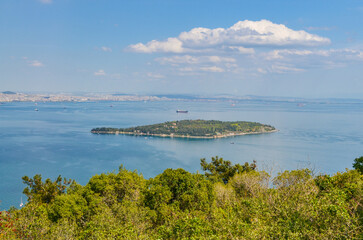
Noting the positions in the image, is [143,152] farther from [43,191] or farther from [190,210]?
[190,210]

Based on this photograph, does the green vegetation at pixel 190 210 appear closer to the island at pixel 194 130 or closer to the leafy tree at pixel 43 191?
the leafy tree at pixel 43 191

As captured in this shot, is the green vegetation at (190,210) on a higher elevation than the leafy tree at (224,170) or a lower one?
higher

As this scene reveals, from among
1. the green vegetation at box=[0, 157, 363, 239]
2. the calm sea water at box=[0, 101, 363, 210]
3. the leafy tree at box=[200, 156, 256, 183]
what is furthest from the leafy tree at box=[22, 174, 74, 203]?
the calm sea water at box=[0, 101, 363, 210]

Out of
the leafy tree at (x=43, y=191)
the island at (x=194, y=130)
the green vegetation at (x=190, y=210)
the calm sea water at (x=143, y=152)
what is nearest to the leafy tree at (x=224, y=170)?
the green vegetation at (x=190, y=210)

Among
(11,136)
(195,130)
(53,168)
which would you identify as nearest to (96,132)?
(11,136)

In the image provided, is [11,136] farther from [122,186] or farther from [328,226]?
[328,226]

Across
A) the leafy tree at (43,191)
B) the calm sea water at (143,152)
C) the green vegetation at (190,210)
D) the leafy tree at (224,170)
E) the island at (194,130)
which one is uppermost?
the green vegetation at (190,210)

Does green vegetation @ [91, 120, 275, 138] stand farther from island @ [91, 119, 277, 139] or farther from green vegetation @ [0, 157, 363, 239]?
green vegetation @ [0, 157, 363, 239]

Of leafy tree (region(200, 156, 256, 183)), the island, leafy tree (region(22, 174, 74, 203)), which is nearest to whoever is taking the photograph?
leafy tree (region(22, 174, 74, 203))
